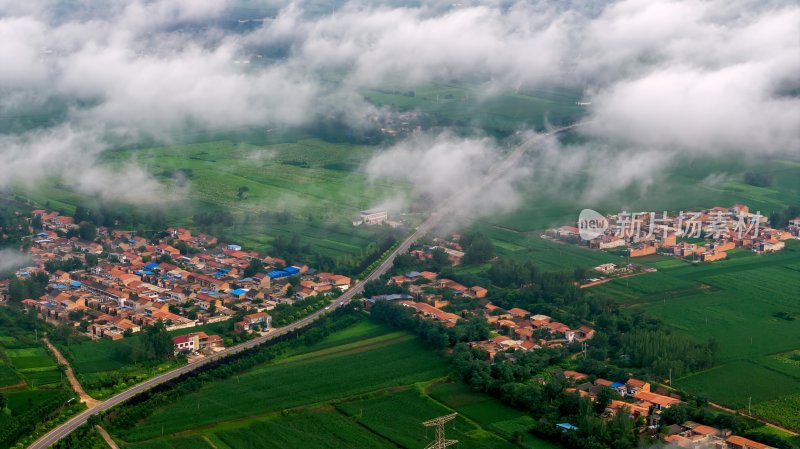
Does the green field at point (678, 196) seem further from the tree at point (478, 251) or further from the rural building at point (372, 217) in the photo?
the rural building at point (372, 217)

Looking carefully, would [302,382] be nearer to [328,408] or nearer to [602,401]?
[328,408]

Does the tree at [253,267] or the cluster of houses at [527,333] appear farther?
the tree at [253,267]

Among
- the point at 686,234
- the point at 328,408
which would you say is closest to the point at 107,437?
the point at 328,408

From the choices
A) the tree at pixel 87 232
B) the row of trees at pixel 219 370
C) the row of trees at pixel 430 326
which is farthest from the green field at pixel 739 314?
the tree at pixel 87 232

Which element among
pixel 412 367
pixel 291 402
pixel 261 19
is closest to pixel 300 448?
pixel 291 402

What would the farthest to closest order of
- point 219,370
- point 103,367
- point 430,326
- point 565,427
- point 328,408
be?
point 430,326 → point 103,367 → point 219,370 → point 328,408 → point 565,427

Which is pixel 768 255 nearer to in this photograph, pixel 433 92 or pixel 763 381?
pixel 763 381
